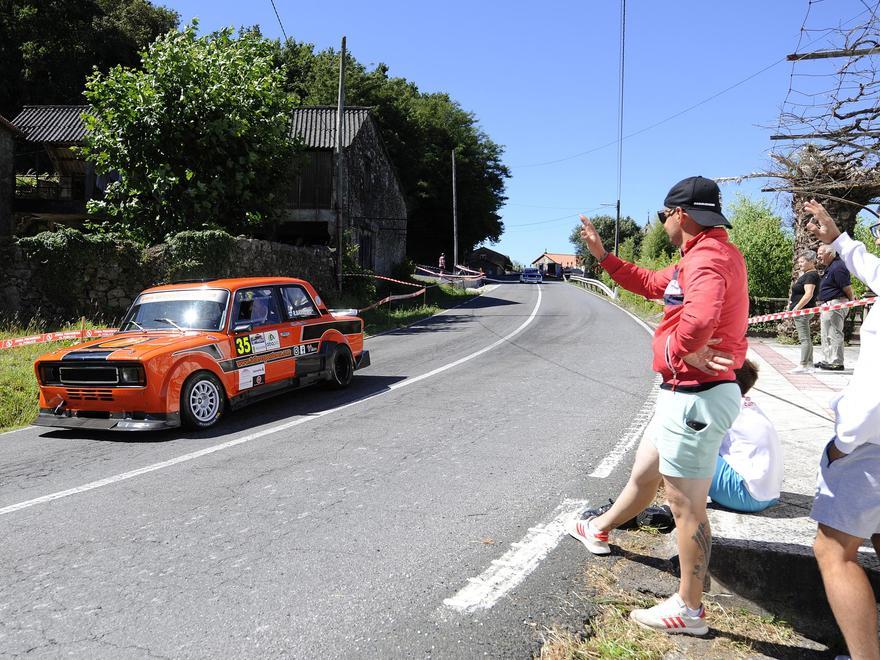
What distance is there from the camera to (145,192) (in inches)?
651

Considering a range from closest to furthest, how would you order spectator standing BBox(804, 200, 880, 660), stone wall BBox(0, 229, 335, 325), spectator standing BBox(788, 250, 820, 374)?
spectator standing BBox(804, 200, 880, 660) < spectator standing BBox(788, 250, 820, 374) < stone wall BBox(0, 229, 335, 325)

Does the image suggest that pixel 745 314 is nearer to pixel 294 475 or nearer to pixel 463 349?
pixel 294 475

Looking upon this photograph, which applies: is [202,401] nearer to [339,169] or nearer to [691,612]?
[691,612]

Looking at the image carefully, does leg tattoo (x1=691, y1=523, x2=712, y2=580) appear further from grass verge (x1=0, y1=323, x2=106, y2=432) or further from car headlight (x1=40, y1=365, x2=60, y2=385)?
grass verge (x1=0, y1=323, x2=106, y2=432)

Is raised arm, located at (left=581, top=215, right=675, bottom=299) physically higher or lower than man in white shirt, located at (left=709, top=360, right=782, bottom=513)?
higher

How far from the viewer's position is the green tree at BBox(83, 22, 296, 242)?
16062mm

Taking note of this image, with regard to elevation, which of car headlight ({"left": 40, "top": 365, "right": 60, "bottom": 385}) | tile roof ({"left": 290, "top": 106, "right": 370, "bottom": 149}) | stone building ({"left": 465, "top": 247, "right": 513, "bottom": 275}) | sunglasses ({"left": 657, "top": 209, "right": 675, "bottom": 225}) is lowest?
car headlight ({"left": 40, "top": 365, "right": 60, "bottom": 385})

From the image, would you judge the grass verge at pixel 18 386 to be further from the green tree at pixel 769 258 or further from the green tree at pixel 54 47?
the green tree at pixel 54 47

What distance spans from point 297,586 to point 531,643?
4.15ft

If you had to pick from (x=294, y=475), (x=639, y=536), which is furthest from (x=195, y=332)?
(x=639, y=536)

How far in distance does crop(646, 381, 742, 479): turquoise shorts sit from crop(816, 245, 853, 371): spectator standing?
26.7 ft

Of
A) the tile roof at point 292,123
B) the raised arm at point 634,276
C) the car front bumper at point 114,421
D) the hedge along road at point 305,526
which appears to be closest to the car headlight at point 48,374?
the car front bumper at point 114,421

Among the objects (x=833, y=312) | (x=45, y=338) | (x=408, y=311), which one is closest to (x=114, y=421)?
(x=45, y=338)

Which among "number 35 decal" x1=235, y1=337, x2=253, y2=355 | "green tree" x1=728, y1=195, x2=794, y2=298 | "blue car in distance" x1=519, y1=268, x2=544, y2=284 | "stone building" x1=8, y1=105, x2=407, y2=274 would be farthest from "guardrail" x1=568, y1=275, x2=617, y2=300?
"number 35 decal" x1=235, y1=337, x2=253, y2=355
